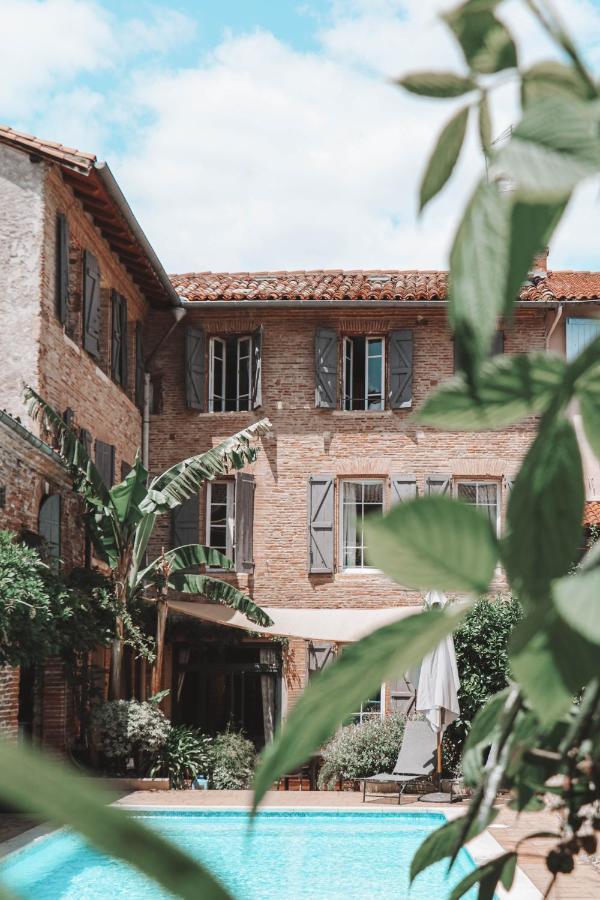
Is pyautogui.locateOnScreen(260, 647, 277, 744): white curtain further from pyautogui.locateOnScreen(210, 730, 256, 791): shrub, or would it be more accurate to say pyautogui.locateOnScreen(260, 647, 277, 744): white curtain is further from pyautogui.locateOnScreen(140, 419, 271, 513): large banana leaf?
pyautogui.locateOnScreen(140, 419, 271, 513): large banana leaf

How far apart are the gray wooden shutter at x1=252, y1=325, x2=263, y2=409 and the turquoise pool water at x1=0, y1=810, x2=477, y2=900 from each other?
8.96m

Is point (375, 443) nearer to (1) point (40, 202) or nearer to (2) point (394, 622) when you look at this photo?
(1) point (40, 202)

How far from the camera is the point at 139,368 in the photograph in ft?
67.6

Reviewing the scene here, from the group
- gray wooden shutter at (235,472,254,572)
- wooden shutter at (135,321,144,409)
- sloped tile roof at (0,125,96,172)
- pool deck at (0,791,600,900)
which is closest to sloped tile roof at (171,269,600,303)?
wooden shutter at (135,321,144,409)

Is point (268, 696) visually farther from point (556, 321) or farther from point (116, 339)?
point (556, 321)

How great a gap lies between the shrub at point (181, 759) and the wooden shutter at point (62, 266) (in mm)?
5970

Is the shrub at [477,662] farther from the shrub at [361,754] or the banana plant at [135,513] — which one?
the banana plant at [135,513]

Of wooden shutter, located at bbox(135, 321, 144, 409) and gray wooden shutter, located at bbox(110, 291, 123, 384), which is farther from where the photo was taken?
wooden shutter, located at bbox(135, 321, 144, 409)

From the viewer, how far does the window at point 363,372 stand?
20797mm

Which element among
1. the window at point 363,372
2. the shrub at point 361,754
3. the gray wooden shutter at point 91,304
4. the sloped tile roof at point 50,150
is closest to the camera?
the sloped tile roof at point 50,150

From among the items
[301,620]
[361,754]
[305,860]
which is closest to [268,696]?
[301,620]

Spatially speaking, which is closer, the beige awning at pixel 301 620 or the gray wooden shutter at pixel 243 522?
the beige awning at pixel 301 620

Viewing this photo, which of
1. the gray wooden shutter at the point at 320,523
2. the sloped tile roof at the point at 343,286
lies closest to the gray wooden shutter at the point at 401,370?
the sloped tile roof at the point at 343,286

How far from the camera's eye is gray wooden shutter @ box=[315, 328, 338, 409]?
805 inches
